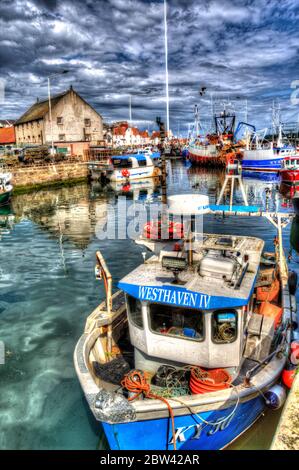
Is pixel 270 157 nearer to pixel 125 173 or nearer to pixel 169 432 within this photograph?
pixel 125 173

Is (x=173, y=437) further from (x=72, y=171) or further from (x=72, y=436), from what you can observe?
(x=72, y=171)

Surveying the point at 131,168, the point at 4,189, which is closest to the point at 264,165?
the point at 131,168

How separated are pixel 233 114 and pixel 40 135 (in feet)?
171

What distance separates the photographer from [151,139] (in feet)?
513

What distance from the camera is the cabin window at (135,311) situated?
23.7 ft

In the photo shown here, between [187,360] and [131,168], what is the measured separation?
52.3m

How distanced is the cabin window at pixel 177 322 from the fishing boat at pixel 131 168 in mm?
49590

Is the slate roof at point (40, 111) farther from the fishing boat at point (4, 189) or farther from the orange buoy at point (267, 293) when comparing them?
the orange buoy at point (267, 293)

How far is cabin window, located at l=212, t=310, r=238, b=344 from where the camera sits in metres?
6.63

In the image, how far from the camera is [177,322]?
23.0ft

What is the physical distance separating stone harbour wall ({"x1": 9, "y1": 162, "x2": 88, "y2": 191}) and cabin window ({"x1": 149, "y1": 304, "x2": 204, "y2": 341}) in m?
43.4

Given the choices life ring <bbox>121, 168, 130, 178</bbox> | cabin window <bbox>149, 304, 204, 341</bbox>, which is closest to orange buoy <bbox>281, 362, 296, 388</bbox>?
cabin window <bbox>149, 304, 204, 341</bbox>

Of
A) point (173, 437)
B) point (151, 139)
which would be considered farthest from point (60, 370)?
point (151, 139)
